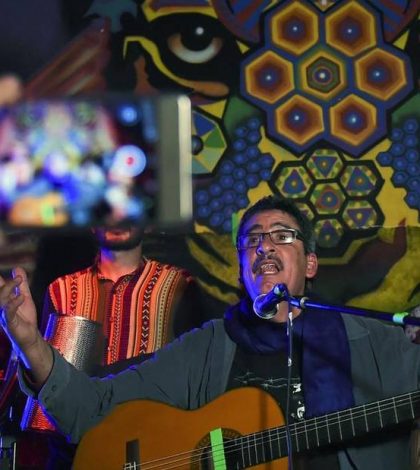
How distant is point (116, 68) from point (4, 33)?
444mm

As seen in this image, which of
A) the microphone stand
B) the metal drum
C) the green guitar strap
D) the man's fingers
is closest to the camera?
the microphone stand

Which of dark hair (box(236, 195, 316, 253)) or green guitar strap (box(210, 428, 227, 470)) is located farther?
dark hair (box(236, 195, 316, 253))

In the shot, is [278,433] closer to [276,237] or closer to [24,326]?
[276,237]

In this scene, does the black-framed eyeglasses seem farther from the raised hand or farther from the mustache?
the raised hand

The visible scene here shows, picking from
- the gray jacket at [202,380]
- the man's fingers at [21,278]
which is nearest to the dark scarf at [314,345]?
the gray jacket at [202,380]

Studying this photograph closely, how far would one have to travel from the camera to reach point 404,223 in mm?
2830

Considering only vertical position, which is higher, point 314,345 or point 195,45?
point 195,45

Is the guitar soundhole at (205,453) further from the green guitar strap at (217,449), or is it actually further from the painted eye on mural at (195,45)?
the painted eye on mural at (195,45)

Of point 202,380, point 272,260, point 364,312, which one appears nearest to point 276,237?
point 272,260

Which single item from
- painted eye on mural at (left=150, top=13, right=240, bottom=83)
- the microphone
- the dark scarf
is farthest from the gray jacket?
painted eye on mural at (left=150, top=13, right=240, bottom=83)

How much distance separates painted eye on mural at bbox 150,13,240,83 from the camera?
2975 mm

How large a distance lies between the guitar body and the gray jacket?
0.07 metres

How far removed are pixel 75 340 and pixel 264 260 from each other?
0.68m

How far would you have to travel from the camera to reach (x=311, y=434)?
2090 millimetres
